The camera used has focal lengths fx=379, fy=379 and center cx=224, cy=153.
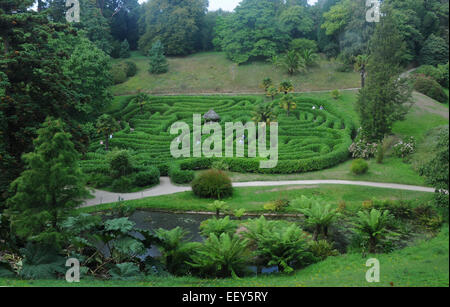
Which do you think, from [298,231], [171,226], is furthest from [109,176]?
[298,231]

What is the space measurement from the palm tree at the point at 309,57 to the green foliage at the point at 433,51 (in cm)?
1475

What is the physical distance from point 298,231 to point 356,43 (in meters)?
38.9

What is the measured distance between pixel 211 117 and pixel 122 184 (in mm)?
16096

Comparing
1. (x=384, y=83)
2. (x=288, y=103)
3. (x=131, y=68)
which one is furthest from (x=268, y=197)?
(x=131, y=68)

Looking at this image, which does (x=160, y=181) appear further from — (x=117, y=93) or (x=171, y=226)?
(x=117, y=93)

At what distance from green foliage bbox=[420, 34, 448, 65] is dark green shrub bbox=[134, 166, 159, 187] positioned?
44.1 m

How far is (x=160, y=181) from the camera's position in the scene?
27.4 meters

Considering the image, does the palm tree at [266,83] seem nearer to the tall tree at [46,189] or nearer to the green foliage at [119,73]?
Result: the green foliage at [119,73]

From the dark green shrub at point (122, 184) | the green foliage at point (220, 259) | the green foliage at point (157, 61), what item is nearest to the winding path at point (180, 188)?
the dark green shrub at point (122, 184)

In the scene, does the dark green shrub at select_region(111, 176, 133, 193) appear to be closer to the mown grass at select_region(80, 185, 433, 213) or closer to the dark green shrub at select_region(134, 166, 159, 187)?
the dark green shrub at select_region(134, 166, 159, 187)

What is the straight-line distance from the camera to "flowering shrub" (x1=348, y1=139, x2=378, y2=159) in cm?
3009

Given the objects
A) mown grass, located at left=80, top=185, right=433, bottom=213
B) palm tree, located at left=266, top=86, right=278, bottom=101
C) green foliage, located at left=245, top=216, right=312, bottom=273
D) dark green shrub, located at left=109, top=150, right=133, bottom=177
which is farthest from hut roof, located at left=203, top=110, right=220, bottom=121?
green foliage, located at left=245, top=216, right=312, bottom=273

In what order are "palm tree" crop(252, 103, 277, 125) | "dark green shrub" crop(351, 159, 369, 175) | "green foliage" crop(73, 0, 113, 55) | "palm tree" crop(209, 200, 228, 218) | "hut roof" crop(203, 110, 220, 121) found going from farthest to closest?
"green foliage" crop(73, 0, 113, 55) < "hut roof" crop(203, 110, 220, 121) < "palm tree" crop(252, 103, 277, 125) < "dark green shrub" crop(351, 159, 369, 175) < "palm tree" crop(209, 200, 228, 218)
